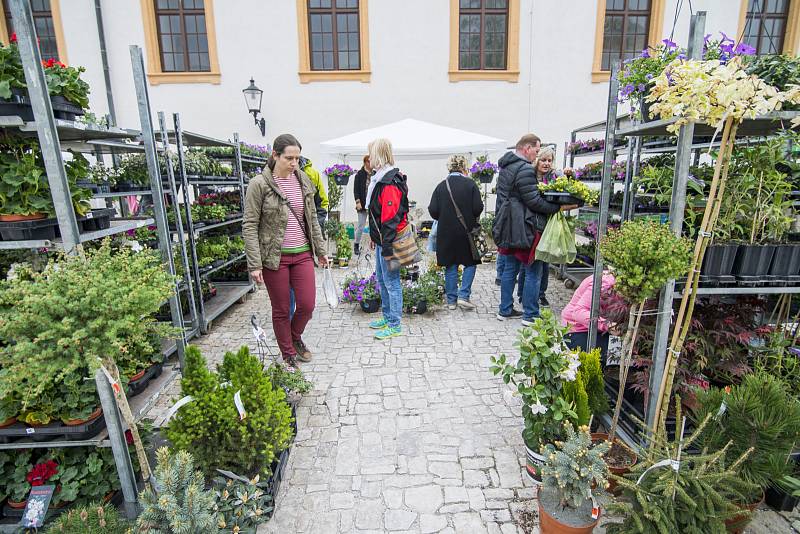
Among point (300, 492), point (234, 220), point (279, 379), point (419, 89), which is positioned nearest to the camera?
point (300, 492)

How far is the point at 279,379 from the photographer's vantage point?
9.96 ft

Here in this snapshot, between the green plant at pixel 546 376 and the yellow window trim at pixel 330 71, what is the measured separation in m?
9.01

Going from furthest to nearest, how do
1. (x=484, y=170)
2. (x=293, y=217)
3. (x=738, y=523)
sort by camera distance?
(x=484, y=170), (x=293, y=217), (x=738, y=523)

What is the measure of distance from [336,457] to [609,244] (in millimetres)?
2112

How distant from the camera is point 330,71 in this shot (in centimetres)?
981

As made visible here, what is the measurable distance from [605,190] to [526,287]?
2165 mm

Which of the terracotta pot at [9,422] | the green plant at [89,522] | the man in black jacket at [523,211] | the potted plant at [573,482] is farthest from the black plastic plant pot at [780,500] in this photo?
the terracotta pot at [9,422]

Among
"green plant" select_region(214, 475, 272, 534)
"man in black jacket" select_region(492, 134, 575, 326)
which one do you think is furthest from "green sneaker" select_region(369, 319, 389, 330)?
"green plant" select_region(214, 475, 272, 534)

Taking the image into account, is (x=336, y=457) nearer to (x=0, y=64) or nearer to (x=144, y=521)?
(x=144, y=521)

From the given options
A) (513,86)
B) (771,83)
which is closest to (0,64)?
(771,83)

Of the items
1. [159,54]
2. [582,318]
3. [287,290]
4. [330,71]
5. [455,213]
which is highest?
[159,54]

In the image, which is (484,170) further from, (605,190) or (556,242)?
(605,190)

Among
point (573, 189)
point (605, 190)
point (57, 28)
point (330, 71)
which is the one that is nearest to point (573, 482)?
point (605, 190)

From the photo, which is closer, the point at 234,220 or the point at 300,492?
the point at 300,492
